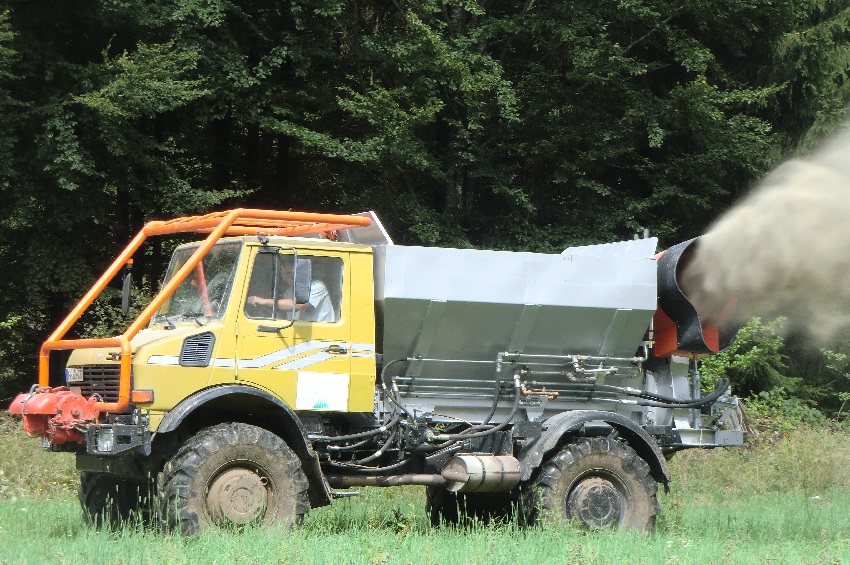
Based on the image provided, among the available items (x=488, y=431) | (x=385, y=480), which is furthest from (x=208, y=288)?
(x=488, y=431)

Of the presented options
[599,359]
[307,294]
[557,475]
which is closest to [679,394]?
[599,359]

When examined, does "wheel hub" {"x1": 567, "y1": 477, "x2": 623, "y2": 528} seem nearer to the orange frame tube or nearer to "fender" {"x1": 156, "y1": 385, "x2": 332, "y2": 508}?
"fender" {"x1": 156, "y1": 385, "x2": 332, "y2": 508}

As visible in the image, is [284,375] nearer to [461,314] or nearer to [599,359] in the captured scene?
[461,314]

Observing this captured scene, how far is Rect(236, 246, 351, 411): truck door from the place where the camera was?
32.5ft

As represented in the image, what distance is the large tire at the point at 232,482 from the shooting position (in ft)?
30.4

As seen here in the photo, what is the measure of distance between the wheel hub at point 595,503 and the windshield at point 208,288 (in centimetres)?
369

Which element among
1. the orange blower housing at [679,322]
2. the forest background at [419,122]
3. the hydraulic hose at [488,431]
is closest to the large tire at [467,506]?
the hydraulic hose at [488,431]

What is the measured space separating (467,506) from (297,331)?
3173 mm

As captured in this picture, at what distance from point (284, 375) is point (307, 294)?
75 centimetres

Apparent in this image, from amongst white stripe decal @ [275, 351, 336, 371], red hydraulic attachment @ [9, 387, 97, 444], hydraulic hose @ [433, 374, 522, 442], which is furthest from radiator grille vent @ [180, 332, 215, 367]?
hydraulic hose @ [433, 374, 522, 442]

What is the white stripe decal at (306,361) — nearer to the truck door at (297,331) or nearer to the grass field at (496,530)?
the truck door at (297,331)

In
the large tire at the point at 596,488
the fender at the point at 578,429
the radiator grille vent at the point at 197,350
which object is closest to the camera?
the radiator grille vent at the point at 197,350

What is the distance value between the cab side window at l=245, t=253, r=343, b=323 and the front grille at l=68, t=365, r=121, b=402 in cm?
123

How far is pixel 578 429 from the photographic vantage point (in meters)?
10.8
